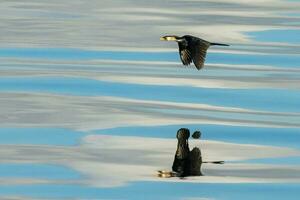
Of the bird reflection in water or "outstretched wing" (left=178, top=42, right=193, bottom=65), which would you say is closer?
the bird reflection in water

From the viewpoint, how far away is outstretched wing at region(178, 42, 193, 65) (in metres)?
13.2

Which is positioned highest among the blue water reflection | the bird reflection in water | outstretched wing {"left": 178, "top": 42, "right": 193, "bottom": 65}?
the blue water reflection

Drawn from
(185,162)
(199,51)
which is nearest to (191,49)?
(199,51)

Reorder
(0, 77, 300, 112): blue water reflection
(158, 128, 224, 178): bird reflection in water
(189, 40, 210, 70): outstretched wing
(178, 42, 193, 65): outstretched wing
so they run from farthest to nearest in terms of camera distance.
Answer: (0, 77, 300, 112): blue water reflection, (178, 42, 193, 65): outstretched wing, (189, 40, 210, 70): outstretched wing, (158, 128, 224, 178): bird reflection in water

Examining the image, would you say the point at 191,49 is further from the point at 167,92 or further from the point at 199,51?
the point at 167,92

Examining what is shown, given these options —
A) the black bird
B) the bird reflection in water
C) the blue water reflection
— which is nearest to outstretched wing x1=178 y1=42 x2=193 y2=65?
the black bird

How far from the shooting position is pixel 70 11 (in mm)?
23156

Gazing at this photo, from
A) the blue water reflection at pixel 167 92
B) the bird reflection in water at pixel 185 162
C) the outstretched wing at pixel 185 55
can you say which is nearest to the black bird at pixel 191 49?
the outstretched wing at pixel 185 55

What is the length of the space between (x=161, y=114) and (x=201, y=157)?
2184 mm

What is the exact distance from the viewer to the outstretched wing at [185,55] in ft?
43.2

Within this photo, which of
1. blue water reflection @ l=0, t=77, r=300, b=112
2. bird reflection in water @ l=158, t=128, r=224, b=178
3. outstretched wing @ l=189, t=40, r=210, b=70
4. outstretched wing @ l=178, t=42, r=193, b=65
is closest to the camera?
bird reflection in water @ l=158, t=128, r=224, b=178

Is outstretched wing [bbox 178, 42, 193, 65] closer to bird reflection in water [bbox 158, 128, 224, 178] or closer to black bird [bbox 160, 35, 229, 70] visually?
black bird [bbox 160, 35, 229, 70]

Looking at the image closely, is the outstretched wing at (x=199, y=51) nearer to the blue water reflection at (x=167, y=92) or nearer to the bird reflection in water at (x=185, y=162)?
the bird reflection in water at (x=185, y=162)

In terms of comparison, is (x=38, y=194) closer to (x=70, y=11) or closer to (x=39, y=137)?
(x=39, y=137)
